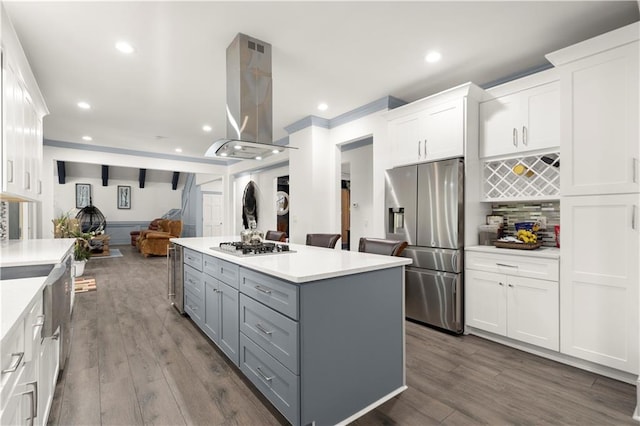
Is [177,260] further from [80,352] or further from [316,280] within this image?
[316,280]

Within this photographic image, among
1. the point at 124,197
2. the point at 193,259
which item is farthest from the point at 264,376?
the point at 124,197

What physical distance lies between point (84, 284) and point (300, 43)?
5.05m

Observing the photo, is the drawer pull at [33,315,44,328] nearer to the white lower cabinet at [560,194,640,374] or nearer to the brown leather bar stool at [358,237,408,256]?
the brown leather bar stool at [358,237,408,256]

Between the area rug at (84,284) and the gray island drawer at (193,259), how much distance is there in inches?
92.3

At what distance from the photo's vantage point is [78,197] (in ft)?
33.9

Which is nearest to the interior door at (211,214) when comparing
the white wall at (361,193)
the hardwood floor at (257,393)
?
the white wall at (361,193)

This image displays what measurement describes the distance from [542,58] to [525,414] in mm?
2979

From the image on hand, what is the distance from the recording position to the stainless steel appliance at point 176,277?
343cm

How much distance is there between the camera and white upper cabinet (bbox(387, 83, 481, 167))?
303cm

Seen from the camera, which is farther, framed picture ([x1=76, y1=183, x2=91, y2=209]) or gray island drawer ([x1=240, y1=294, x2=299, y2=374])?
framed picture ([x1=76, y1=183, x2=91, y2=209])

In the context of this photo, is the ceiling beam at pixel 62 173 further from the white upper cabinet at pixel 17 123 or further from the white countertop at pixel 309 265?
the white countertop at pixel 309 265

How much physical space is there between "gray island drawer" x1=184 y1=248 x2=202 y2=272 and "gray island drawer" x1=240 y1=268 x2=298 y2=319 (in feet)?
3.28

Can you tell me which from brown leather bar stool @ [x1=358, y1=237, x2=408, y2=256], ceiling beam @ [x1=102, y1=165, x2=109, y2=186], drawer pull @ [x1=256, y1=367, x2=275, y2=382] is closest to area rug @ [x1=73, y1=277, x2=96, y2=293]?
drawer pull @ [x1=256, y1=367, x2=275, y2=382]

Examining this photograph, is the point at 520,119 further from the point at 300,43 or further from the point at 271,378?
the point at 271,378
